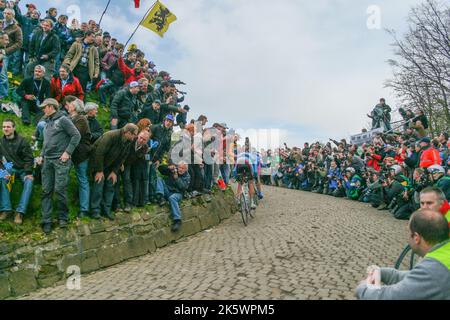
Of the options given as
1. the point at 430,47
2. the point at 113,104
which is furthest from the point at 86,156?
the point at 430,47

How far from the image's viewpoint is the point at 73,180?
823 centimetres

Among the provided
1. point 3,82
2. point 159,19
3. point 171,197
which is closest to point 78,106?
point 171,197

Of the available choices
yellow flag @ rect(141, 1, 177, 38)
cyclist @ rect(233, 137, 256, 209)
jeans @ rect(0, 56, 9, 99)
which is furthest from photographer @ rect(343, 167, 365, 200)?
jeans @ rect(0, 56, 9, 99)

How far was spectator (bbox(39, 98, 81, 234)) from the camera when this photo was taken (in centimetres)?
684

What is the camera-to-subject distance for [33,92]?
9.20 m

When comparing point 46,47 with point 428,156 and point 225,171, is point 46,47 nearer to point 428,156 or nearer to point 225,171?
point 225,171

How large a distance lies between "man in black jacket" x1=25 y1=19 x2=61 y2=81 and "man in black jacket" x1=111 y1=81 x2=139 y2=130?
8.42 feet

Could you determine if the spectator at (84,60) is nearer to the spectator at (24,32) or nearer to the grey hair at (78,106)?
the spectator at (24,32)

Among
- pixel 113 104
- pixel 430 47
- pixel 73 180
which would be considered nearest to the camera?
pixel 73 180

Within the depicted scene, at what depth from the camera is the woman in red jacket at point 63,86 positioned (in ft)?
30.6

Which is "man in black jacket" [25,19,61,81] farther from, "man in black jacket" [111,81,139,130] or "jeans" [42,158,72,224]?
"jeans" [42,158,72,224]

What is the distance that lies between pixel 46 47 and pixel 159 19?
15.4 ft
